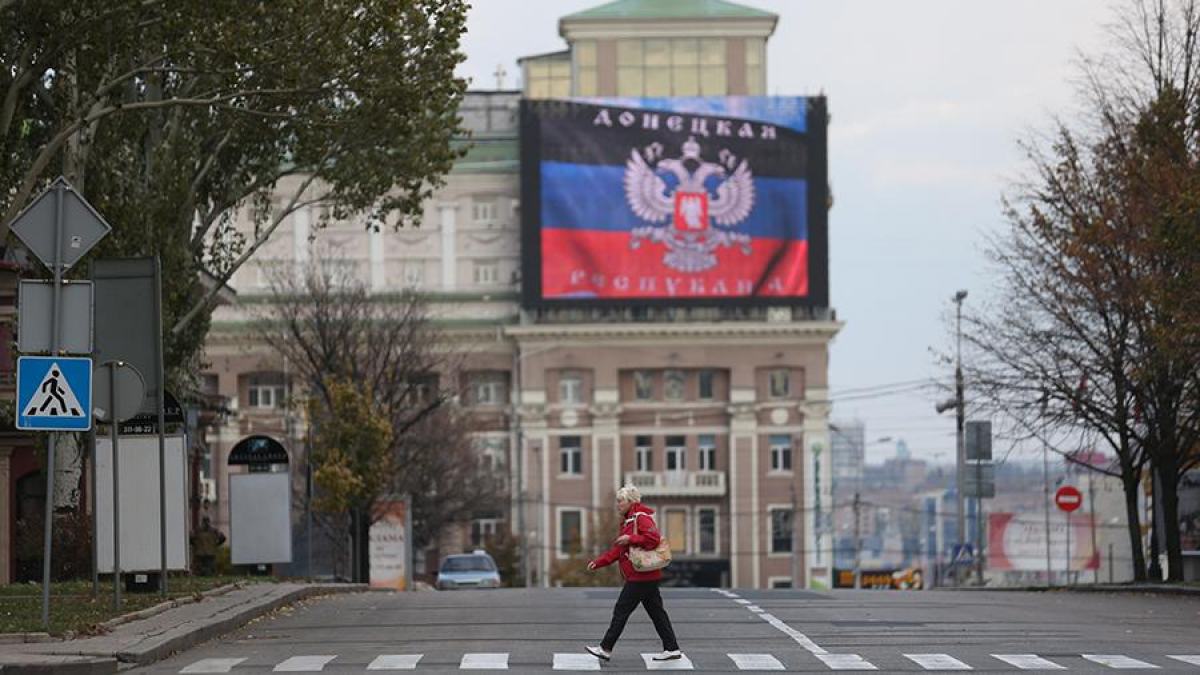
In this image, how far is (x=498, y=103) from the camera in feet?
412

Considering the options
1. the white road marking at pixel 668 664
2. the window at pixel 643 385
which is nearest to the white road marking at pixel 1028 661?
the white road marking at pixel 668 664

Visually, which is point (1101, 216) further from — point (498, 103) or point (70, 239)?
point (498, 103)

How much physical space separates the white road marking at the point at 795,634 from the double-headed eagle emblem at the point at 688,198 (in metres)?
95.6

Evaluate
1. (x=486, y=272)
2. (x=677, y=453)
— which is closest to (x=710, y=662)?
(x=677, y=453)

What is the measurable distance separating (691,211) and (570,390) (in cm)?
1261

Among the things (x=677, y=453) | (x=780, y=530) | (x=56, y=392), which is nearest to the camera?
A: (x=56, y=392)

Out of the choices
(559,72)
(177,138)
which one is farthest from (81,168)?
(559,72)

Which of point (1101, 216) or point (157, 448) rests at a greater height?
point (1101, 216)

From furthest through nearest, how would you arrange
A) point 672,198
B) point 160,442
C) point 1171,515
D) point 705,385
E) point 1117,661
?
point 705,385, point 672,198, point 1171,515, point 160,442, point 1117,661

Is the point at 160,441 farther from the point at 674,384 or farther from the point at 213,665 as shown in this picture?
the point at 674,384

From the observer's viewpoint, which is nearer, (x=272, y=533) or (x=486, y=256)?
(x=272, y=533)

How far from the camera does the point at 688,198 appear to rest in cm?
12094

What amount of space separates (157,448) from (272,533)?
1622 centimetres

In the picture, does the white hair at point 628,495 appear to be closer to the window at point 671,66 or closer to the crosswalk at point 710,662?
the crosswalk at point 710,662
